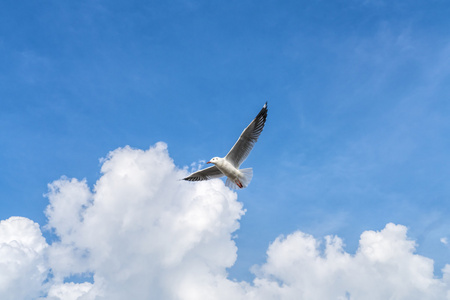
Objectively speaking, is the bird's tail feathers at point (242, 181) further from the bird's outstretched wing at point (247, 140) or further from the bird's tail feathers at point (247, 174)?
the bird's outstretched wing at point (247, 140)

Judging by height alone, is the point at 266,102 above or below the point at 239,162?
above

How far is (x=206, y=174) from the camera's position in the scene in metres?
40.0

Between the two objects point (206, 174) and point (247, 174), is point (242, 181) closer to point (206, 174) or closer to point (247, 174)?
point (247, 174)

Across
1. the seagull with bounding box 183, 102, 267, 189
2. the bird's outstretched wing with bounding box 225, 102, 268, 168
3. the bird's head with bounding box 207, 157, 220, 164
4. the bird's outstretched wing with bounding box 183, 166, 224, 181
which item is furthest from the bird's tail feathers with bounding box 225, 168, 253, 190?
the bird's head with bounding box 207, 157, 220, 164

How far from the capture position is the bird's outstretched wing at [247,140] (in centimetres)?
3566

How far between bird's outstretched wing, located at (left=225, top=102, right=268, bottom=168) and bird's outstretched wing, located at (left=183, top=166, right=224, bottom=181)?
2.24 m

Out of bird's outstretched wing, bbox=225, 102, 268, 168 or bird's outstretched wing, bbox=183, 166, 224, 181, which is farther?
bird's outstretched wing, bbox=183, 166, 224, 181

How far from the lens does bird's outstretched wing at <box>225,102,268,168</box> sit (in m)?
35.7

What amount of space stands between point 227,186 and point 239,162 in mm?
2479

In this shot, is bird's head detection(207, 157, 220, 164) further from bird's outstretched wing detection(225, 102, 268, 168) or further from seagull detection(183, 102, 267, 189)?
bird's outstretched wing detection(225, 102, 268, 168)

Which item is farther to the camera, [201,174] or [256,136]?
[201,174]

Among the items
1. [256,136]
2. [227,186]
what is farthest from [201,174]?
[256,136]

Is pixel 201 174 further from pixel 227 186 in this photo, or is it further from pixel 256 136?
pixel 256 136

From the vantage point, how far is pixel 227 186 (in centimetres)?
3844
